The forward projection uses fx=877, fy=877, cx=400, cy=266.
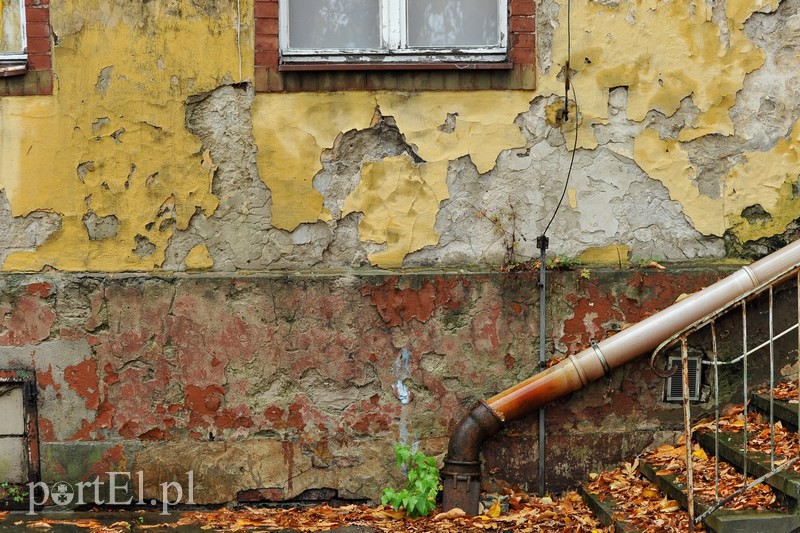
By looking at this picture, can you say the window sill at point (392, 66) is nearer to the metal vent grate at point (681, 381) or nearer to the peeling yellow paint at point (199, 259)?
the peeling yellow paint at point (199, 259)

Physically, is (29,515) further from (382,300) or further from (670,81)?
(670,81)

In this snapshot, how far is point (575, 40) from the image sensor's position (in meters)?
5.31

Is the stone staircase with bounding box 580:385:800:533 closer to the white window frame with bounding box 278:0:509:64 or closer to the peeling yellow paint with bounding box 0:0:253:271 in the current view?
the white window frame with bounding box 278:0:509:64

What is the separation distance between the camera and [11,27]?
17.6ft

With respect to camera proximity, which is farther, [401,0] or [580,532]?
[401,0]

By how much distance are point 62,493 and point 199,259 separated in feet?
5.40

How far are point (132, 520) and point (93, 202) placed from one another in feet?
6.31

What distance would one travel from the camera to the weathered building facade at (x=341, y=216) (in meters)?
5.28

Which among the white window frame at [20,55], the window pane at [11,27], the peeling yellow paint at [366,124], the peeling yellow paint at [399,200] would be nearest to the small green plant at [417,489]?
the peeling yellow paint at [399,200]

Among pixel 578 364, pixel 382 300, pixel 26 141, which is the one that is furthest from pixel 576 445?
Result: pixel 26 141

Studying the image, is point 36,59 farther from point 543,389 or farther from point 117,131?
point 543,389

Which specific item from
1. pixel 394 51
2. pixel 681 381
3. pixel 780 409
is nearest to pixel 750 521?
pixel 780 409

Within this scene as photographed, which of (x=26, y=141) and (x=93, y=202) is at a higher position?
(x=26, y=141)

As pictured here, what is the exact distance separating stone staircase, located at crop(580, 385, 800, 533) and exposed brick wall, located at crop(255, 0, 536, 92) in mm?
2346
